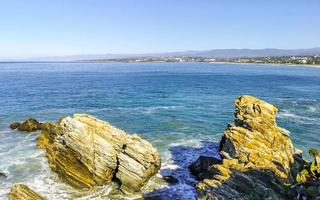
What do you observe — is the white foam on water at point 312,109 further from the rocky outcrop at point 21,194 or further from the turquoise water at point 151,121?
the rocky outcrop at point 21,194

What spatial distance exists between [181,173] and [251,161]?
8.74 metres

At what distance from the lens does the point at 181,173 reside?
35250 millimetres

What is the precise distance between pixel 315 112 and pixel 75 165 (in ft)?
164

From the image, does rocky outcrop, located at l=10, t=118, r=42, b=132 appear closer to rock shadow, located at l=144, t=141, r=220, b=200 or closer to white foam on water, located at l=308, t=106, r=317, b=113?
rock shadow, located at l=144, t=141, r=220, b=200

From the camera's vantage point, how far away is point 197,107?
234 ft

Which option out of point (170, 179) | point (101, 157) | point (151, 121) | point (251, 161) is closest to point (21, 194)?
point (101, 157)

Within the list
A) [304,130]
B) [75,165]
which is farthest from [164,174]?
[304,130]

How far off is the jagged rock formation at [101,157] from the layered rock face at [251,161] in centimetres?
589

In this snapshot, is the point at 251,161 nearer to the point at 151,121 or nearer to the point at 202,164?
the point at 202,164

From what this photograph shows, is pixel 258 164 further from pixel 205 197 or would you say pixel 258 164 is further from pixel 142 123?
pixel 142 123

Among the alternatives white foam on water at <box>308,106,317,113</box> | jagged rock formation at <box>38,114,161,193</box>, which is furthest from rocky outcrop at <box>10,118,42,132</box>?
white foam on water at <box>308,106,317,113</box>

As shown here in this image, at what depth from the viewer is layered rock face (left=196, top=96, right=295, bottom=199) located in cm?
2408

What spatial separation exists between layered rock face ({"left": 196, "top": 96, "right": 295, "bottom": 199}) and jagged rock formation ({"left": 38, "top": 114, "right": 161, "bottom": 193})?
589cm

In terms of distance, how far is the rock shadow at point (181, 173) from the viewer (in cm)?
3048
